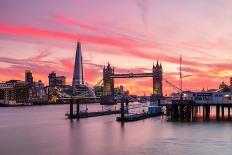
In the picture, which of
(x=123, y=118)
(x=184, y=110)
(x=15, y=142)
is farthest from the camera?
(x=184, y=110)

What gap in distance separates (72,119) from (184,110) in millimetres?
30164

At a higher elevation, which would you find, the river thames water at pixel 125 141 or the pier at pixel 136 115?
the pier at pixel 136 115

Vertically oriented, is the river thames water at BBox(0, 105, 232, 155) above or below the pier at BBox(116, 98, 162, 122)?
below

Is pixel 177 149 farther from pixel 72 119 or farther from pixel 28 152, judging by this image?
pixel 72 119

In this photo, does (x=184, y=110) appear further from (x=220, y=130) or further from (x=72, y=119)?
(x=220, y=130)

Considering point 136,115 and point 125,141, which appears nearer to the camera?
point 125,141

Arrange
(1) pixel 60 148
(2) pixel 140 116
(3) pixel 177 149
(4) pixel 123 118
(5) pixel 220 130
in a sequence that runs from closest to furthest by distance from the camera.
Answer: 1. (3) pixel 177 149
2. (1) pixel 60 148
3. (5) pixel 220 130
4. (4) pixel 123 118
5. (2) pixel 140 116

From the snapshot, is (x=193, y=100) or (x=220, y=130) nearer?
(x=220, y=130)

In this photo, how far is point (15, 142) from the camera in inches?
2525

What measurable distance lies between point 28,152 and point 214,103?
60772 mm

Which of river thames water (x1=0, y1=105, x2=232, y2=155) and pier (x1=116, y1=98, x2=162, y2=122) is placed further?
pier (x1=116, y1=98, x2=162, y2=122)

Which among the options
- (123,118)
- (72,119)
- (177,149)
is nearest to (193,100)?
(123,118)

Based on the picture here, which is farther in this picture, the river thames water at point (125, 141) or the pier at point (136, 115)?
the pier at point (136, 115)

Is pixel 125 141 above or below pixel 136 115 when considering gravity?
below
